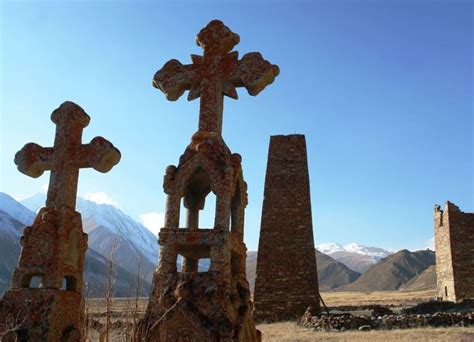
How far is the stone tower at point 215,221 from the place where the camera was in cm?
386

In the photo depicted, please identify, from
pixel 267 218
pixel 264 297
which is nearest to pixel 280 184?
pixel 267 218

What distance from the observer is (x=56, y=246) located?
4066 millimetres

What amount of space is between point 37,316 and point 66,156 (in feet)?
4.85

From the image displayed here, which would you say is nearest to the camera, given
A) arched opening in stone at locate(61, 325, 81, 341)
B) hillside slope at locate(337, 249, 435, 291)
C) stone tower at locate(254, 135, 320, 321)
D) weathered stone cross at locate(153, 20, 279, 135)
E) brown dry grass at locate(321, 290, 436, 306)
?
arched opening in stone at locate(61, 325, 81, 341)

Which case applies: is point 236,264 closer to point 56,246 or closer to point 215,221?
point 215,221

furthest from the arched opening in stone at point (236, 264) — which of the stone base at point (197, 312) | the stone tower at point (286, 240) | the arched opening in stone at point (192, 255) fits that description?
the stone tower at point (286, 240)

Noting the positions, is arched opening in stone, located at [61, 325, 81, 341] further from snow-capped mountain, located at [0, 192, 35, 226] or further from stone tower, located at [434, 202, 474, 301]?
snow-capped mountain, located at [0, 192, 35, 226]

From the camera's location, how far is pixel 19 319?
389 cm

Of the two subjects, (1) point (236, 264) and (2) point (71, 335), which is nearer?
(2) point (71, 335)

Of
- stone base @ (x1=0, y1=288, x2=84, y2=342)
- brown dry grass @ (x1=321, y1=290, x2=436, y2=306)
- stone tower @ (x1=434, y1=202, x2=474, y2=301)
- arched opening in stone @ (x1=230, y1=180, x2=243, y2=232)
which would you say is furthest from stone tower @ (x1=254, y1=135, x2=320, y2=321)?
brown dry grass @ (x1=321, y1=290, x2=436, y2=306)

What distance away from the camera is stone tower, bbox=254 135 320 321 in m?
20.1

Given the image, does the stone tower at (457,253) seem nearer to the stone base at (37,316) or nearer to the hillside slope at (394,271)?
the stone base at (37,316)

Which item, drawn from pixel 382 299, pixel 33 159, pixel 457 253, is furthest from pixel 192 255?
pixel 382 299

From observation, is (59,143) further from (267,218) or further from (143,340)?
(267,218)
